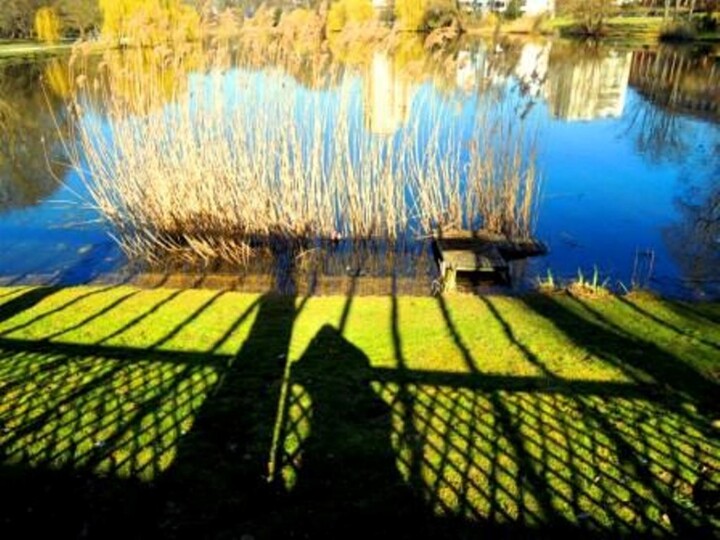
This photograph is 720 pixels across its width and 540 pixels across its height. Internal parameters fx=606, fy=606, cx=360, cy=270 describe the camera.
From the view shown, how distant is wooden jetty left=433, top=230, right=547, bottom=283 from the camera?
342 inches

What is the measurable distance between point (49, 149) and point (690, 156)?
664 inches

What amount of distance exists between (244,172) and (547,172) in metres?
7.88

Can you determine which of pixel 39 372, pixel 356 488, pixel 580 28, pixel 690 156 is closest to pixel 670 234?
pixel 690 156

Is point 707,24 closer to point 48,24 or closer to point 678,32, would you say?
point 678,32

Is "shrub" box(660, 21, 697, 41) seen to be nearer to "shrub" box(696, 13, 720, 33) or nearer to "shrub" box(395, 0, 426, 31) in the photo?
"shrub" box(696, 13, 720, 33)

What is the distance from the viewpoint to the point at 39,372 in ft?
17.2

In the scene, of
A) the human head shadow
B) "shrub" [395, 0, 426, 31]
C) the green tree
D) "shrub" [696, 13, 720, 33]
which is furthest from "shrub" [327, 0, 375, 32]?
"shrub" [696, 13, 720, 33]

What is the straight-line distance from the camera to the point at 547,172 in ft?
46.8

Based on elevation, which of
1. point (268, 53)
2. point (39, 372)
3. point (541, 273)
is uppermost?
point (268, 53)

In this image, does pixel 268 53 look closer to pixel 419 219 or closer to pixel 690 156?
pixel 419 219

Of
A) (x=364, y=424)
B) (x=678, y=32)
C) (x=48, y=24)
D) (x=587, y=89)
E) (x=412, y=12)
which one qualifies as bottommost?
(x=364, y=424)

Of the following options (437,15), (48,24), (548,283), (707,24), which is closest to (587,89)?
(437,15)

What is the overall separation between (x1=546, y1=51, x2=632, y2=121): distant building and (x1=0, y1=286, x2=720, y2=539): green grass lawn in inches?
584

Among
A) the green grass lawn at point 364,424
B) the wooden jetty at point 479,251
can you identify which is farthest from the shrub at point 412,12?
the green grass lawn at point 364,424
